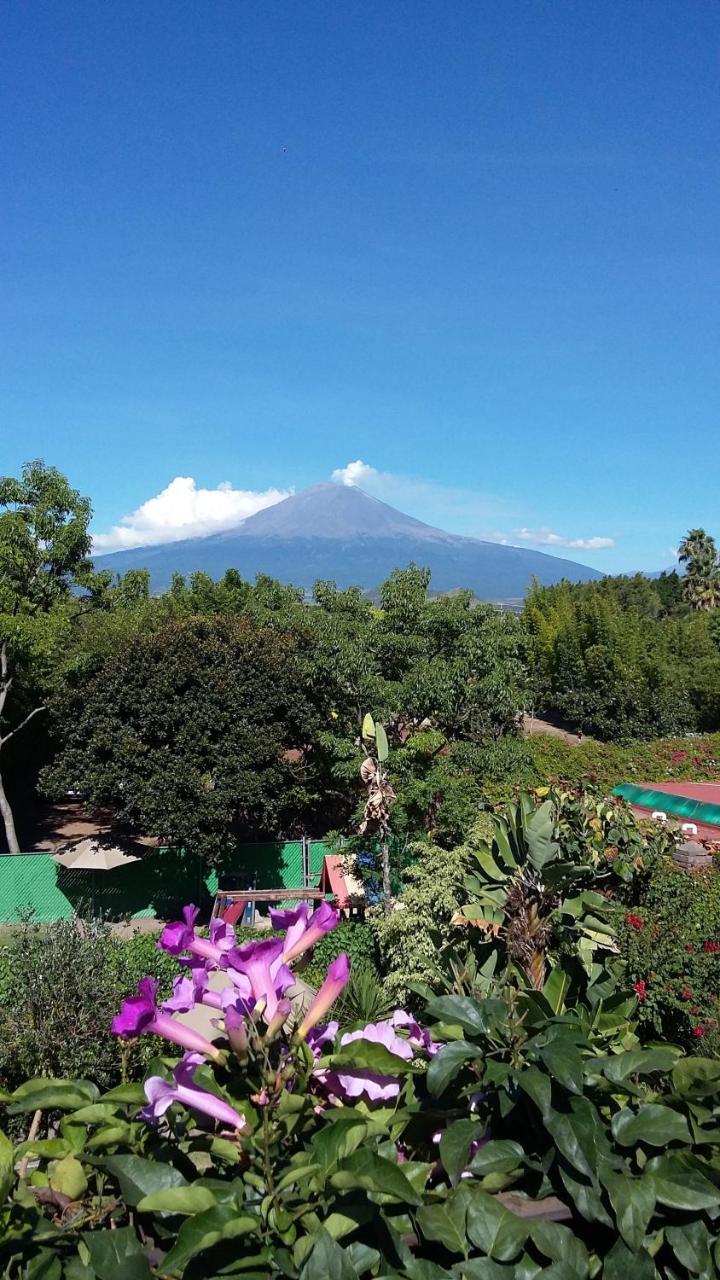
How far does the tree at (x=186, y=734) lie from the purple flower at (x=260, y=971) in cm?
1240

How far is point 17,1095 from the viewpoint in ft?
A: 4.82

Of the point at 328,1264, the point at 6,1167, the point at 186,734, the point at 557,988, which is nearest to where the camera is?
the point at 328,1264

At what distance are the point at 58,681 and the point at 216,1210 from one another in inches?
625

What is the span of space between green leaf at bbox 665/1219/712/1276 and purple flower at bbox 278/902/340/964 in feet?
2.54

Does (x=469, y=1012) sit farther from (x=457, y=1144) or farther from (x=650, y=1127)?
(x=650, y=1127)

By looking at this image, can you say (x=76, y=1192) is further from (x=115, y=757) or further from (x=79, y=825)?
(x=79, y=825)

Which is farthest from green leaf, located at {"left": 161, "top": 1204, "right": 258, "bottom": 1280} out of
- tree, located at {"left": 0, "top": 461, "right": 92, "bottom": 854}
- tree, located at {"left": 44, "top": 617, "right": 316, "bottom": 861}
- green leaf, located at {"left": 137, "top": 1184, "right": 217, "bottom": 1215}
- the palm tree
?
the palm tree

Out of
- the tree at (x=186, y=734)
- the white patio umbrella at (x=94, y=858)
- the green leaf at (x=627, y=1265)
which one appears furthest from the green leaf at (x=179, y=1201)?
the white patio umbrella at (x=94, y=858)

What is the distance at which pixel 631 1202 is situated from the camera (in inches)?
51.2

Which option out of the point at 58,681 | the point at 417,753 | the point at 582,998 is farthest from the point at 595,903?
the point at 58,681

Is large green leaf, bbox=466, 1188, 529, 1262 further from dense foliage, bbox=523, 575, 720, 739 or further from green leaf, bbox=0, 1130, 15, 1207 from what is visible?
dense foliage, bbox=523, 575, 720, 739

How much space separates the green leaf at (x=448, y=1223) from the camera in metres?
1.26

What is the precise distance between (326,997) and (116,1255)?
0.54m

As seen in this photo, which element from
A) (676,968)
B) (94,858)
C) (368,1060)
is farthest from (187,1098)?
(94,858)
